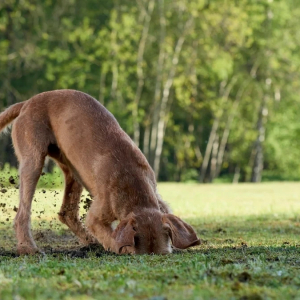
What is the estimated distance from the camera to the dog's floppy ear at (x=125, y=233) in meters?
6.61

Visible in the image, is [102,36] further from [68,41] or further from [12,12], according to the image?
[12,12]

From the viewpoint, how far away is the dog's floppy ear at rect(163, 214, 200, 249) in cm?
677

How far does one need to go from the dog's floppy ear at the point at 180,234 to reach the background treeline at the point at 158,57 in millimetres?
26480

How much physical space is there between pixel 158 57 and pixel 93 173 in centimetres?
3238

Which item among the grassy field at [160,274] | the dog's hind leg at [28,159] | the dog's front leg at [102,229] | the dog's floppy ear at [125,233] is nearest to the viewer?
the grassy field at [160,274]

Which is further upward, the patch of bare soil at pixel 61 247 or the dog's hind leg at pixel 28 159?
the dog's hind leg at pixel 28 159

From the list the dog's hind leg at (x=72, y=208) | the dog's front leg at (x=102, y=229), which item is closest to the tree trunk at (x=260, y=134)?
the dog's hind leg at (x=72, y=208)

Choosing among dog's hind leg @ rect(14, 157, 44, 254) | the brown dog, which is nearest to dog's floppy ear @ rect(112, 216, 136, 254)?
the brown dog

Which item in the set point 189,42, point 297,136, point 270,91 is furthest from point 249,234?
point 297,136

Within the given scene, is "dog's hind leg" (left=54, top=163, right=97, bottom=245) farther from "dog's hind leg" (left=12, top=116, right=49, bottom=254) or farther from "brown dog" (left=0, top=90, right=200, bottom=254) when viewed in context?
"dog's hind leg" (left=12, top=116, right=49, bottom=254)

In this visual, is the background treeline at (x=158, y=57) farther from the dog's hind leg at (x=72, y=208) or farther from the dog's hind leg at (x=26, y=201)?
the dog's hind leg at (x=26, y=201)

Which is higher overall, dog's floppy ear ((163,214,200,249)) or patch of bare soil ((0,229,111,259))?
dog's floppy ear ((163,214,200,249))

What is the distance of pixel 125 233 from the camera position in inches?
261

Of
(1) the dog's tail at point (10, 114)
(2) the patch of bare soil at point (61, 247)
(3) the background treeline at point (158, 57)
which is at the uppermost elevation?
(3) the background treeline at point (158, 57)
